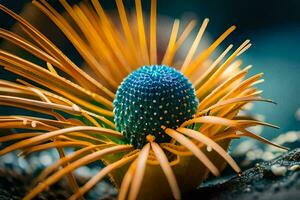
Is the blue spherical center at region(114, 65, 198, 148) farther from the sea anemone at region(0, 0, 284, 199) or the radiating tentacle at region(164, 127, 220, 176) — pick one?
the radiating tentacle at region(164, 127, 220, 176)

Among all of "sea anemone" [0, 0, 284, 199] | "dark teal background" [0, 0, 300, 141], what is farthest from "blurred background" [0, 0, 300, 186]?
"sea anemone" [0, 0, 284, 199]

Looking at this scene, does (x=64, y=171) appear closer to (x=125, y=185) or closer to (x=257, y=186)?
(x=125, y=185)

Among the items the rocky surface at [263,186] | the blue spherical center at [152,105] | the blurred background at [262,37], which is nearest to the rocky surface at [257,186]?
the rocky surface at [263,186]

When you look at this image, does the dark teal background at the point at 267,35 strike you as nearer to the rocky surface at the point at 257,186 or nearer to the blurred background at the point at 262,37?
Result: the blurred background at the point at 262,37

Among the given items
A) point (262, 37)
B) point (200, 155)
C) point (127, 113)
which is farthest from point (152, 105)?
point (262, 37)

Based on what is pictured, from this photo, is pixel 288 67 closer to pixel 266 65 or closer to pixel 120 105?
pixel 266 65
